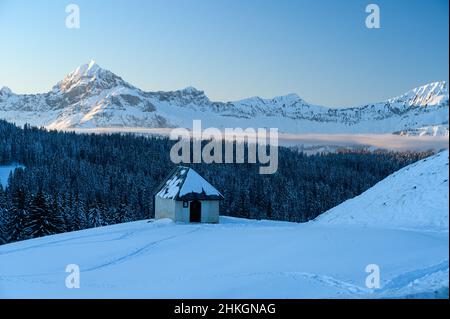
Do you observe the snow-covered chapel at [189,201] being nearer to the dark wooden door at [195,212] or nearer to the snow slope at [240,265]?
the dark wooden door at [195,212]

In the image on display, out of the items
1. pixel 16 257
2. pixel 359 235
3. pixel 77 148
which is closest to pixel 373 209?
pixel 359 235

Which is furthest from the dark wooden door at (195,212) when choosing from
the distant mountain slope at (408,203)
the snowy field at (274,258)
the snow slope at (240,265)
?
the snow slope at (240,265)

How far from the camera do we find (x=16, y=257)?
2531cm

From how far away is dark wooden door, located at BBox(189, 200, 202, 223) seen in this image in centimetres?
4016

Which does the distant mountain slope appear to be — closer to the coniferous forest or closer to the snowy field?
the snowy field

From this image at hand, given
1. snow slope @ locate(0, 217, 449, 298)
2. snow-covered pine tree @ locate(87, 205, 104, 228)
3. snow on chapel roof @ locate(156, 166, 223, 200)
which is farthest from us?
snow-covered pine tree @ locate(87, 205, 104, 228)

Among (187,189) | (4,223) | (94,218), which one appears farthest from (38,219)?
(187,189)

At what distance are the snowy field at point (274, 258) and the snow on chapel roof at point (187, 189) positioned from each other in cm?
858

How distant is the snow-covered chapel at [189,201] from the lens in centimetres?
3959

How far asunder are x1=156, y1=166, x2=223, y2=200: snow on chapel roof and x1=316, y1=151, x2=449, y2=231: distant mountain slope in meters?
10.9

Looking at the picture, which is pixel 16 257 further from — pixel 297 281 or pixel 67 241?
pixel 297 281

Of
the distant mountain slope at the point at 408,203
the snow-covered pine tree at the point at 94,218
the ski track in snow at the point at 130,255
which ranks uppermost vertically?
the distant mountain slope at the point at 408,203

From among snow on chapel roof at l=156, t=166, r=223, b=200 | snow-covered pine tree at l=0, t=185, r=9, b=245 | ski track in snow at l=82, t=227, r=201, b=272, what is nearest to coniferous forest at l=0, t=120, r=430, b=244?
snow-covered pine tree at l=0, t=185, r=9, b=245
